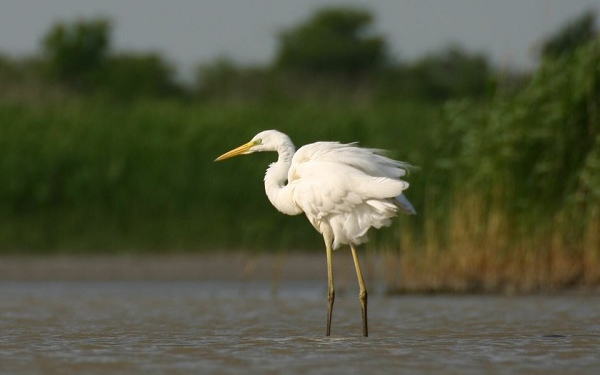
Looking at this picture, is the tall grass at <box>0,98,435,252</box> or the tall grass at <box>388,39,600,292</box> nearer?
the tall grass at <box>388,39,600,292</box>

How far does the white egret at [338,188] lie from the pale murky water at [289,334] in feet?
2.12

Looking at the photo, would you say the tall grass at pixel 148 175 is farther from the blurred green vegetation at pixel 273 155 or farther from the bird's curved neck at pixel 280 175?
the bird's curved neck at pixel 280 175

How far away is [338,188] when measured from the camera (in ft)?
24.2

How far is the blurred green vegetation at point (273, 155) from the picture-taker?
10.6 m

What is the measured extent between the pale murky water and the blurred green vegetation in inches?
23.0

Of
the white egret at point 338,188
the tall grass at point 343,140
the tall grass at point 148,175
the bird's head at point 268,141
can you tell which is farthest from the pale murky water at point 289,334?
the tall grass at point 148,175

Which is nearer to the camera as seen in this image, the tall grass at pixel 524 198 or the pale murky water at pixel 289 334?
the pale murky water at pixel 289 334

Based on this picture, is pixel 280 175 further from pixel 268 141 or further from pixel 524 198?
pixel 524 198

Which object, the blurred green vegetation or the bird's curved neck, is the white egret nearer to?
the bird's curved neck

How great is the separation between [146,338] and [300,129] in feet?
31.0

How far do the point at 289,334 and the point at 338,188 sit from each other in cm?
99

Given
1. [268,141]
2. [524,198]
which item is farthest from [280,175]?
[524,198]

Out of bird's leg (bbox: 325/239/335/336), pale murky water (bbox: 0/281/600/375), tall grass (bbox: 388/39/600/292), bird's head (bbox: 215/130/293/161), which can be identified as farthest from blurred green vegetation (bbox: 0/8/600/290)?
bird's head (bbox: 215/130/293/161)

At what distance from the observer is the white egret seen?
734 centimetres
